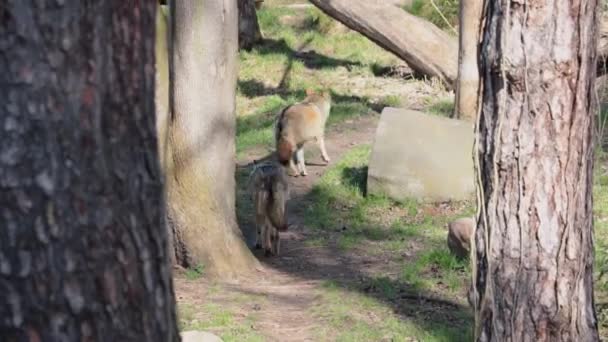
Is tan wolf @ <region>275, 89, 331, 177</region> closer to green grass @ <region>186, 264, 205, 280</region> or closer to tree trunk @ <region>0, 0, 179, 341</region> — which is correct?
green grass @ <region>186, 264, 205, 280</region>

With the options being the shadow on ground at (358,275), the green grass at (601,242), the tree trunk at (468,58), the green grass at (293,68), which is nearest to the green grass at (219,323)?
the shadow on ground at (358,275)

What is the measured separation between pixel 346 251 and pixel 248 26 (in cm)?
1042

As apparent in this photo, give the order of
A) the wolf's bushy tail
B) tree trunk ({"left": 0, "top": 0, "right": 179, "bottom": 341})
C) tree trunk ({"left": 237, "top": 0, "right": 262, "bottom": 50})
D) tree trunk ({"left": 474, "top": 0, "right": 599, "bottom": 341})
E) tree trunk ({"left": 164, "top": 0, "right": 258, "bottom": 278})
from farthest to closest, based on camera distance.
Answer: tree trunk ({"left": 237, "top": 0, "right": 262, "bottom": 50}) < the wolf's bushy tail < tree trunk ({"left": 164, "top": 0, "right": 258, "bottom": 278}) < tree trunk ({"left": 474, "top": 0, "right": 599, "bottom": 341}) < tree trunk ({"left": 0, "top": 0, "right": 179, "bottom": 341})

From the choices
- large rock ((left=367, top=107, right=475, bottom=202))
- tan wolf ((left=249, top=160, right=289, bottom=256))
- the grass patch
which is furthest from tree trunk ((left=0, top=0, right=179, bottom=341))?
large rock ((left=367, top=107, right=475, bottom=202))

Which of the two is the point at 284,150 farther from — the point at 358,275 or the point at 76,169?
the point at 76,169

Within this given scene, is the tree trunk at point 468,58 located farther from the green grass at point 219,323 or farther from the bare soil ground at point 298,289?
the green grass at point 219,323

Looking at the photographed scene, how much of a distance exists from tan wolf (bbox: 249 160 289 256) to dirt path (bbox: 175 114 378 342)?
18 cm

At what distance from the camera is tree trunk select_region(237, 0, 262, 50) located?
65.1ft

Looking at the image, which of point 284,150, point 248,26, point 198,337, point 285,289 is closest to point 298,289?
point 285,289

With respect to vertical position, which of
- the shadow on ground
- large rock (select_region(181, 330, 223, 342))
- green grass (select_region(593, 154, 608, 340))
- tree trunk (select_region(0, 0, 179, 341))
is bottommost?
the shadow on ground

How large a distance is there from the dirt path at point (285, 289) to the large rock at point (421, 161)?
1.05m

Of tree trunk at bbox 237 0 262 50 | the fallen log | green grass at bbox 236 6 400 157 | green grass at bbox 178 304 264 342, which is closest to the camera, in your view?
green grass at bbox 178 304 264 342

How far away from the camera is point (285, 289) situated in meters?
8.87

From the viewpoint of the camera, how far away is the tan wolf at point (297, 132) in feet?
42.3
